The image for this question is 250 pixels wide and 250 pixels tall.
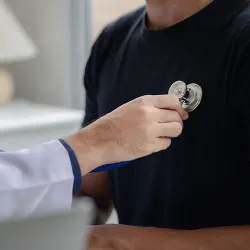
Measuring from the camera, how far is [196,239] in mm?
851

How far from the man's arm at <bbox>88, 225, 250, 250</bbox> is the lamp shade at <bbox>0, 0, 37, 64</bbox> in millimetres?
1067

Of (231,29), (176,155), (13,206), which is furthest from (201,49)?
(13,206)

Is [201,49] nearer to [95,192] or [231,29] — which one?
[231,29]

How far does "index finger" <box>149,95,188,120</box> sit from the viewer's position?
837mm

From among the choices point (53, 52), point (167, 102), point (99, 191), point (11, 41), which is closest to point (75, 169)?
point (167, 102)

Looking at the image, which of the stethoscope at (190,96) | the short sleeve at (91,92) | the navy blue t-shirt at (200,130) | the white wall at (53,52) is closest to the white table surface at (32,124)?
the white wall at (53,52)

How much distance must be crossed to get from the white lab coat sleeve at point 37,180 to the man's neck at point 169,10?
0.38 metres

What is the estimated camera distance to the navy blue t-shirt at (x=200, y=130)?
2.89 ft

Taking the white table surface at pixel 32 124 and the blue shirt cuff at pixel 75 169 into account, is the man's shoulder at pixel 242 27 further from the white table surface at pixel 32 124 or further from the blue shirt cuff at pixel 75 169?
the white table surface at pixel 32 124

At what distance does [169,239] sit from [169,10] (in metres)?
Answer: 0.42

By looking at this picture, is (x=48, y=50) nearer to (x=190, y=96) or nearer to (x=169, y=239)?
(x=190, y=96)

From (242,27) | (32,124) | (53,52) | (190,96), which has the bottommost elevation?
(32,124)

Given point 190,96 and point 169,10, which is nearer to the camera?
point 190,96

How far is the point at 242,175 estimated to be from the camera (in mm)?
886
